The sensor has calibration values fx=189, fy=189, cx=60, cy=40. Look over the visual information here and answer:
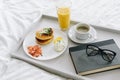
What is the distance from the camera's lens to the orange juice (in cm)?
88

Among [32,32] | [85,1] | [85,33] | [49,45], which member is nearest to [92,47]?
[85,33]

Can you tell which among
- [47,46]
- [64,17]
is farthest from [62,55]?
[64,17]

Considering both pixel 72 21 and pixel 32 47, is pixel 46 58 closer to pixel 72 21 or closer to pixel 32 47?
pixel 32 47

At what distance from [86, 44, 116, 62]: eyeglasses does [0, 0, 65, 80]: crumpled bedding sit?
155 millimetres

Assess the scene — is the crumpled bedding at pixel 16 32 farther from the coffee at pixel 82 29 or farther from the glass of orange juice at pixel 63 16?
the coffee at pixel 82 29

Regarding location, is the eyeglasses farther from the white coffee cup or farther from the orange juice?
the orange juice

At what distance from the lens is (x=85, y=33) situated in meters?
0.81

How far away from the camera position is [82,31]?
83 centimetres

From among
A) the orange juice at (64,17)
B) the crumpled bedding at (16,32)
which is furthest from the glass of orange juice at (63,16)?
the crumpled bedding at (16,32)

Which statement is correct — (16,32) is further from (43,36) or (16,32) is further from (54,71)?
(54,71)

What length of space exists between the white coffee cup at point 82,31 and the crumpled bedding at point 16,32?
210 mm

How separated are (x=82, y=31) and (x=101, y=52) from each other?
14cm

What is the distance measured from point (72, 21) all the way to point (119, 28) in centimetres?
23

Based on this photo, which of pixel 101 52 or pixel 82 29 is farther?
pixel 82 29
